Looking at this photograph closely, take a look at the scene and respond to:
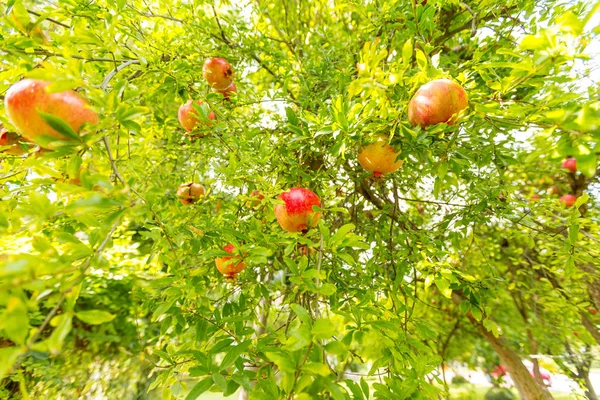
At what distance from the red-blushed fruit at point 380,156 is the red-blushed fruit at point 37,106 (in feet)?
2.58

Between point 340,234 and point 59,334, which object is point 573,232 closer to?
point 340,234

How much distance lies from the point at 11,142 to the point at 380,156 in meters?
1.09

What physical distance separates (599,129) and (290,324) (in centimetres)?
92

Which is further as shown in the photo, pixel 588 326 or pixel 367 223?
pixel 588 326

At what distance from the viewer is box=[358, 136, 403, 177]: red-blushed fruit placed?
38.6 inches

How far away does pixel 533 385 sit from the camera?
265cm

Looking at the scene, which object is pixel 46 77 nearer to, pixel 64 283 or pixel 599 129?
pixel 64 283

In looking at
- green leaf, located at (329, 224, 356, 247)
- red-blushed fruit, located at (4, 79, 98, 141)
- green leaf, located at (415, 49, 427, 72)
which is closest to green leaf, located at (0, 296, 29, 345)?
red-blushed fruit, located at (4, 79, 98, 141)

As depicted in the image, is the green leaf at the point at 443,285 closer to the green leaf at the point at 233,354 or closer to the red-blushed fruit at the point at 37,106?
the green leaf at the point at 233,354

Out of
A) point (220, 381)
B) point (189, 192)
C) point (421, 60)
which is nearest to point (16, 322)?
point (220, 381)

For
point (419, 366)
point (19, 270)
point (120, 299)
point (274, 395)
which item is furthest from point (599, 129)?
point (120, 299)

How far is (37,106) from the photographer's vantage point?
0.60 metres

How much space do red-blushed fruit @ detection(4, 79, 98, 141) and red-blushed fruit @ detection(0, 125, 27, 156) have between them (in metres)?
0.20

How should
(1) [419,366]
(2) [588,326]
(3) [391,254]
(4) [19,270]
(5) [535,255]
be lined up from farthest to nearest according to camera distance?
(5) [535,255] → (2) [588,326] → (3) [391,254] → (1) [419,366] → (4) [19,270]
